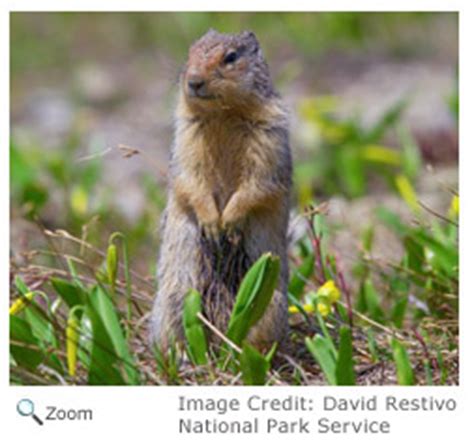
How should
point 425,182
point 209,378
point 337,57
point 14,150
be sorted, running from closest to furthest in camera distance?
point 209,378, point 14,150, point 425,182, point 337,57

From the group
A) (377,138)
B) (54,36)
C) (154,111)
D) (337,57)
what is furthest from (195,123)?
(54,36)

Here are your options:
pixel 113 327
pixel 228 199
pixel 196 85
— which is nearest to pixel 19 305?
pixel 113 327

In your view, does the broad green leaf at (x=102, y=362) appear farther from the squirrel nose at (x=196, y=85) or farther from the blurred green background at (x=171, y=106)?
the blurred green background at (x=171, y=106)

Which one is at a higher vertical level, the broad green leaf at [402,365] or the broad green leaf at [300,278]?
the broad green leaf at [300,278]

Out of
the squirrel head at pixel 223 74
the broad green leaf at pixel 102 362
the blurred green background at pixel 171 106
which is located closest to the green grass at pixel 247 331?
the broad green leaf at pixel 102 362

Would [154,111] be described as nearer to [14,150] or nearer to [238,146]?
[14,150]

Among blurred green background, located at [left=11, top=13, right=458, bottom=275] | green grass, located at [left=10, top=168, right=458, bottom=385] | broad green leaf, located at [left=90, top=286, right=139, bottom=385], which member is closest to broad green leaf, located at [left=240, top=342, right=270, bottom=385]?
green grass, located at [left=10, top=168, right=458, bottom=385]

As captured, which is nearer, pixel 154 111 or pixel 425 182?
pixel 425 182
